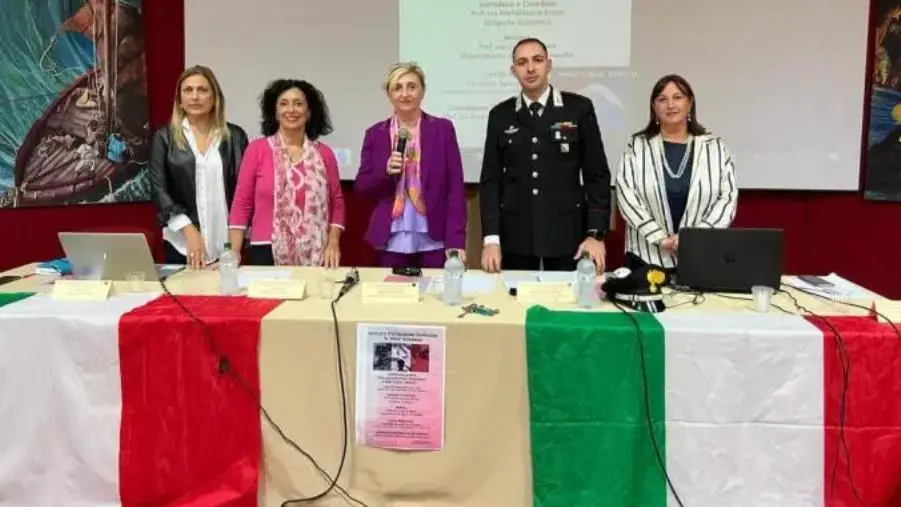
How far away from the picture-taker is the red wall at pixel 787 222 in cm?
362

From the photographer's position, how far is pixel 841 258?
373 centimetres

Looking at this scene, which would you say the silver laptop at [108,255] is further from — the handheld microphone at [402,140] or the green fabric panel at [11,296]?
the handheld microphone at [402,140]

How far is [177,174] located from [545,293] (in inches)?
63.7

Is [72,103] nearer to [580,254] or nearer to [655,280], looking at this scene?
[580,254]

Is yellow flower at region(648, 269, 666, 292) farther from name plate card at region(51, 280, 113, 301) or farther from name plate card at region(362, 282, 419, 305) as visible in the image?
name plate card at region(51, 280, 113, 301)

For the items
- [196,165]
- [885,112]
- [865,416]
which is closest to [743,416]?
[865,416]

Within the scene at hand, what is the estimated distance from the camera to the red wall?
3.62 meters

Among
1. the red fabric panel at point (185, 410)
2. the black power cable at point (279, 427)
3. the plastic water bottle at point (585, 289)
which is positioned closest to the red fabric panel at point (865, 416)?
the plastic water bottle at point (585, 289)

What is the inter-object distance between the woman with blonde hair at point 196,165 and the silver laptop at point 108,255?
527 mm

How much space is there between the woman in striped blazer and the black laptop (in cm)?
45

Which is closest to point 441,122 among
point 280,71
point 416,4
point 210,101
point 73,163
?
point 210,101

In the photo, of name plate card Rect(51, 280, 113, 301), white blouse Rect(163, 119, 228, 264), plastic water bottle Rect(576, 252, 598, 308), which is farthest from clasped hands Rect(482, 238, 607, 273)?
name plate card Rect(51, 280, 113, 301)

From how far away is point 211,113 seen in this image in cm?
284

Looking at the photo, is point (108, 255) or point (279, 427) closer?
point (279, 427)
